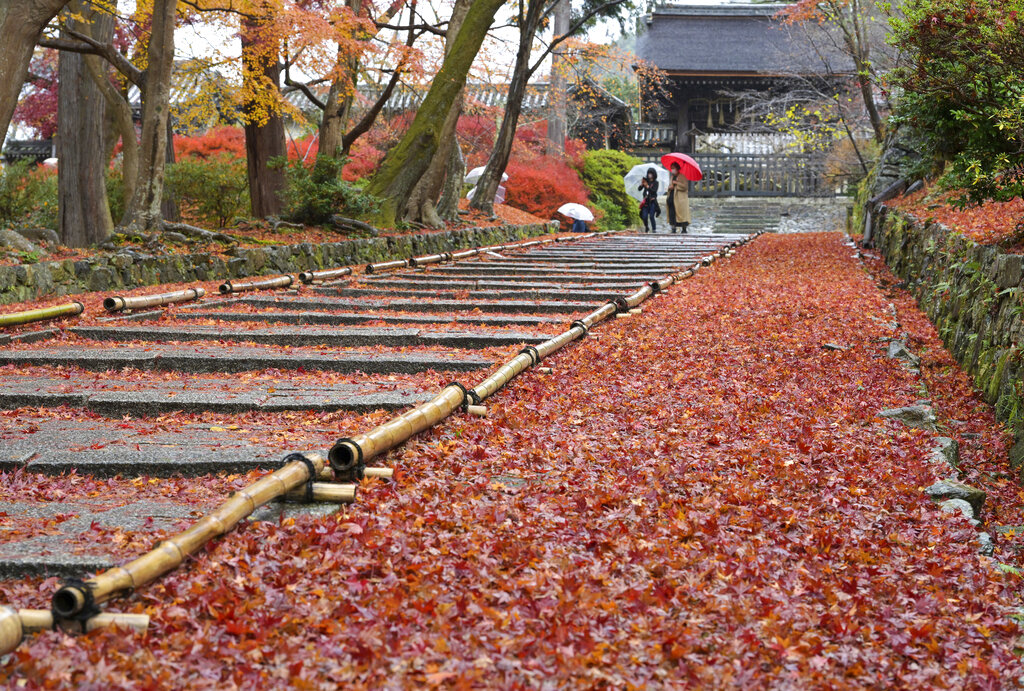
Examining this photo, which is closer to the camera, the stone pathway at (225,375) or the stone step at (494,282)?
the stone pathway at (225,375)

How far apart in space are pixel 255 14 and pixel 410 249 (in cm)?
389

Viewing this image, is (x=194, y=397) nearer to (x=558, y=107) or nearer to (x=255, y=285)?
(x=255, y=285)

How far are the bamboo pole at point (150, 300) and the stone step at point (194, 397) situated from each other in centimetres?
216

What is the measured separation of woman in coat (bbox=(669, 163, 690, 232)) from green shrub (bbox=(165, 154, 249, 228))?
1190 centimetres

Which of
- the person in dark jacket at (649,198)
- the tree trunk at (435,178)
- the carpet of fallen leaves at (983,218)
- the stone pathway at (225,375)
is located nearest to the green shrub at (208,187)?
the tree trunk at (435,178)

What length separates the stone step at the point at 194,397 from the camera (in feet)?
15.5

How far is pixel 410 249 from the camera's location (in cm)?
1412

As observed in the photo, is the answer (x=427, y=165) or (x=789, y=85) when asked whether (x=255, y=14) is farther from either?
(x=789, y=85)

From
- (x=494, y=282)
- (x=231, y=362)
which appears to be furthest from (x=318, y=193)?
(x=231, y=362)

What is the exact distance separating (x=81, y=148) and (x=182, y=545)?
1101 centimetres

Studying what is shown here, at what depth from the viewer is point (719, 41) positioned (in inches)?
1228

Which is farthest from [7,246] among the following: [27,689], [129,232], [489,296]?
[27,689]

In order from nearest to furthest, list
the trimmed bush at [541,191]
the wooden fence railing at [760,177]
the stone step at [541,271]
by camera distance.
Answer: the stone step at [541,271], the trimmed bush at [541,191], the wooden fence railing at [760,177]

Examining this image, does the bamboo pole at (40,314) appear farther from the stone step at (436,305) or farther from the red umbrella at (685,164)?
the red umbrella at (685,164)
